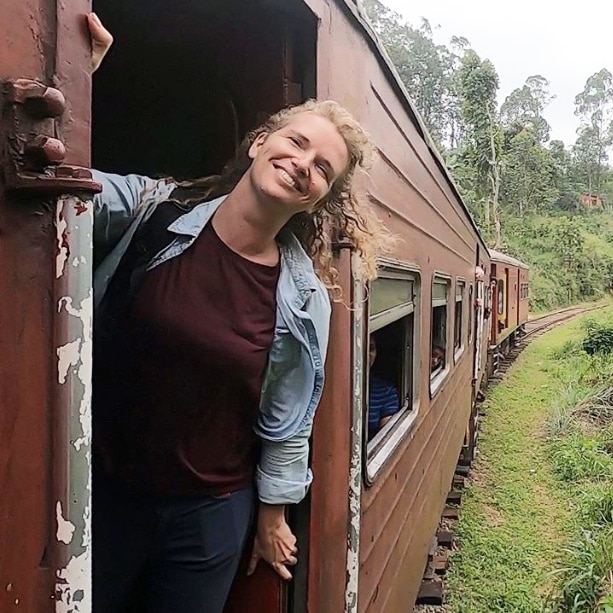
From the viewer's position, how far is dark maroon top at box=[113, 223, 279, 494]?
4.53 feet

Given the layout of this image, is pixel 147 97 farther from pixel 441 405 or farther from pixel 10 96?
pixel 441 405

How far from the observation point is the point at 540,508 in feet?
24.0

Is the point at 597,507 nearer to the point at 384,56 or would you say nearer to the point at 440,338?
the point at 440,338

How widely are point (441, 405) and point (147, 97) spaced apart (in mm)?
2927

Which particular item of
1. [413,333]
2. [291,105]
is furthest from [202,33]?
[413,333]

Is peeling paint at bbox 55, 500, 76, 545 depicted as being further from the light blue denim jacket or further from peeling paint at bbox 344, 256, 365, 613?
peeling paint at bbox 344, 256, 365, 613

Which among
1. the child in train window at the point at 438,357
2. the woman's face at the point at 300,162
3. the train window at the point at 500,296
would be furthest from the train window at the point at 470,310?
the train window at the point at 500,296

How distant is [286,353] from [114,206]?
0.43 metres

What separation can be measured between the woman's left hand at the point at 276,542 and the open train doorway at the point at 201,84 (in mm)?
38

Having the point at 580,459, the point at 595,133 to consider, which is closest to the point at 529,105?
the point at 595,133

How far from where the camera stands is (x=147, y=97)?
90.9 inches

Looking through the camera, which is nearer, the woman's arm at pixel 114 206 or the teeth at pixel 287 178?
the woman's arm at pixel 114 206

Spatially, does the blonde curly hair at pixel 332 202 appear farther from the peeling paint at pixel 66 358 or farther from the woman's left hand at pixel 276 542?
the peeling paint at pixel 66 358

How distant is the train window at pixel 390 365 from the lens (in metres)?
2.39
